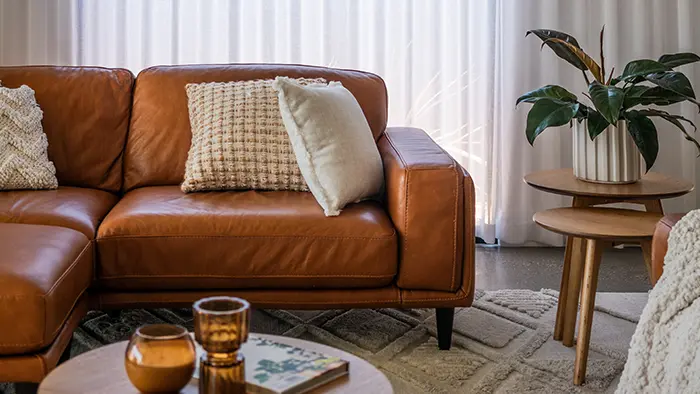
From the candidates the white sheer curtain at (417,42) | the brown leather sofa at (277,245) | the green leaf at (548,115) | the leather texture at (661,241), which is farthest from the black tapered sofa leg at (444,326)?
the white sheer curtain at (417,42)

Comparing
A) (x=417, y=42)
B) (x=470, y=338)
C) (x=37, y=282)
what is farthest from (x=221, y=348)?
(x=417, y=42)

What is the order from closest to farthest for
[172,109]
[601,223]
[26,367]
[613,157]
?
1. [26,367]
2. [601,223]
3. [613,157]
4. [172,109]

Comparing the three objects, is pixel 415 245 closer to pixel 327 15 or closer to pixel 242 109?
pixel 242 109

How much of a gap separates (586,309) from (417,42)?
1.81 m

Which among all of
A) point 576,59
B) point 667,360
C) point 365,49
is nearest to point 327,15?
point 365,49

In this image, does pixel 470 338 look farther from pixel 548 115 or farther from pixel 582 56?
pixel 582 56

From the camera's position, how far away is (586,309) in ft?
7.79

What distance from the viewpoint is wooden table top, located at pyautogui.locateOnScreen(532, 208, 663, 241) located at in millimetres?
2314

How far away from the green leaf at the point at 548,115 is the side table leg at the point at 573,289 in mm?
344

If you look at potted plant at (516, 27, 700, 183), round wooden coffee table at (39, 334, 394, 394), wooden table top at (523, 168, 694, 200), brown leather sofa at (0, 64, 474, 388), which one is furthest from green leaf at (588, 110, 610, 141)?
round wooden coffee table at (39, 334, 394, 394)

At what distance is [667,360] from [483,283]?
155 cm

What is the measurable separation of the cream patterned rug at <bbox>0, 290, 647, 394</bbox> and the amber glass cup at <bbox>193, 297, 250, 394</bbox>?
1.06 m

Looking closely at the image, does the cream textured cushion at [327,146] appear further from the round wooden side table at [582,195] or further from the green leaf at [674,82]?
the green leaf at [674,82]

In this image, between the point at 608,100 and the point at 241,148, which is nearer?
the point at 608,100
